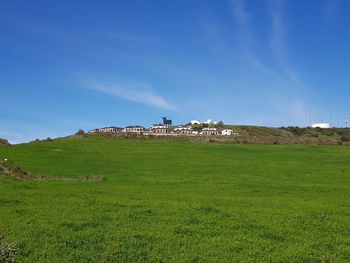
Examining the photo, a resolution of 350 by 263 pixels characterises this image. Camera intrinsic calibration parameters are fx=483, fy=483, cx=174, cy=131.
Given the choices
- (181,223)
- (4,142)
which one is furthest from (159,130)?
(181,223)

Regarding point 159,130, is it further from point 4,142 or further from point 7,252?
point 7,252

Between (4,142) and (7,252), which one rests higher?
(4,142)

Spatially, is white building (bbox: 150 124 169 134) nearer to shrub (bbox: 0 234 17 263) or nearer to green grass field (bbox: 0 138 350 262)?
green grass field (bbox: 0 138 350 262)

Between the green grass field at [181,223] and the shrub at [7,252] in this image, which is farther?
the green grass field at [181,223]

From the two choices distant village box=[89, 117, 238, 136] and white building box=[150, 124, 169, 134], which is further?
white building box=[150, 124, 169, 134]

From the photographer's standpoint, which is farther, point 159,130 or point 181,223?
point 159,130

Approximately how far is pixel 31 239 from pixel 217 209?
8.17 meters

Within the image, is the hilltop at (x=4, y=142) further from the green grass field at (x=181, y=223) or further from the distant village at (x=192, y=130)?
the green grass field at (x=181, y=223)

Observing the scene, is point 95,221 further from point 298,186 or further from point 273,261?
point 298,186

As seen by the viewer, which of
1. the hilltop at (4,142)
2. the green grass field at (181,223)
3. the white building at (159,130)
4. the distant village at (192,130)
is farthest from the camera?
the white building at (159,130)

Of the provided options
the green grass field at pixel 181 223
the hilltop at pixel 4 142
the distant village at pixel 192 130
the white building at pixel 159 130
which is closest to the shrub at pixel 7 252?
the green grass field at pixel 181 223

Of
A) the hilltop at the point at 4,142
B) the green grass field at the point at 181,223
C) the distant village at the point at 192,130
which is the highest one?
the distant village at the point at 192,130

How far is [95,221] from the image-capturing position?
54.5ft

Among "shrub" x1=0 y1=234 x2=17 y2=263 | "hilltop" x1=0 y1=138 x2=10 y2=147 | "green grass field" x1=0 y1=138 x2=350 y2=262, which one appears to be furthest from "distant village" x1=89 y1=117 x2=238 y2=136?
"shrub" x1=0 y1=234 x2=17 y2=263
